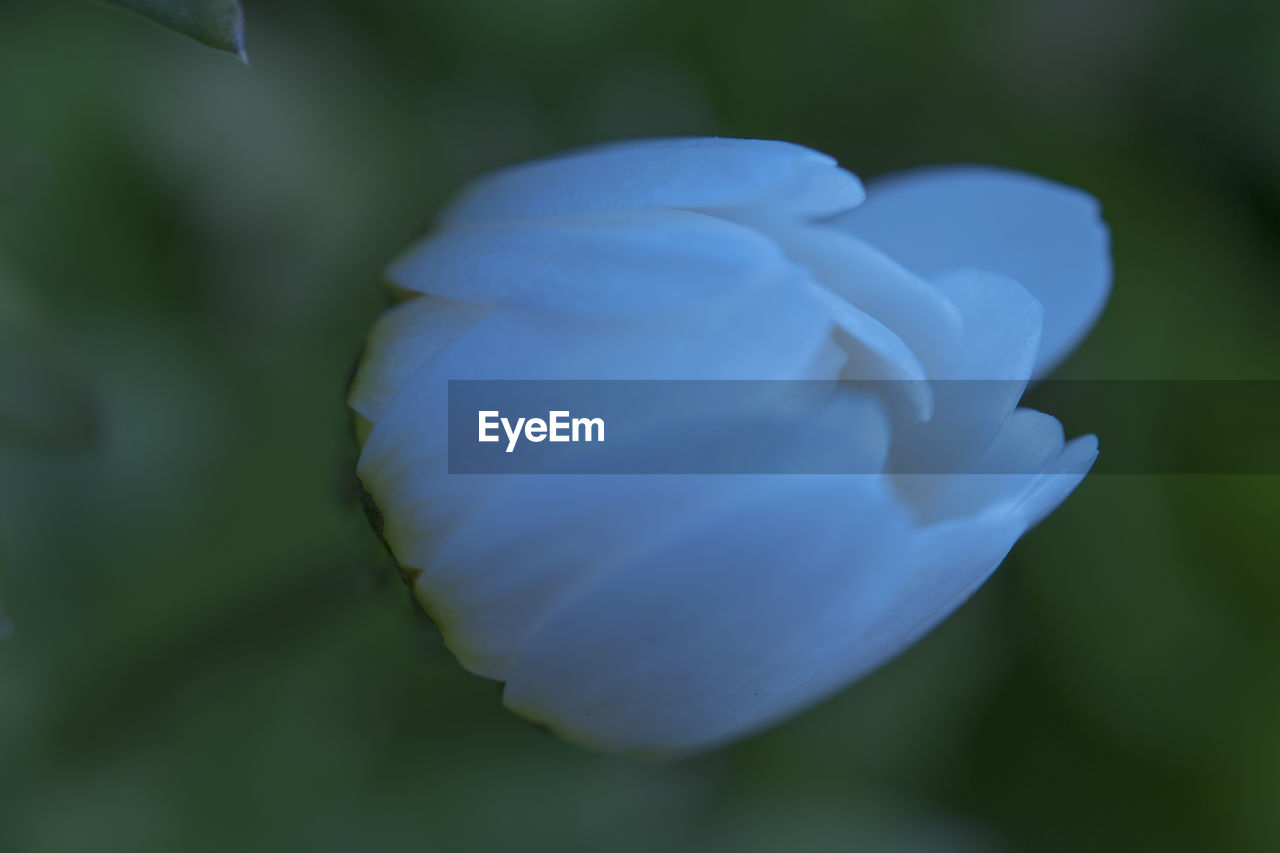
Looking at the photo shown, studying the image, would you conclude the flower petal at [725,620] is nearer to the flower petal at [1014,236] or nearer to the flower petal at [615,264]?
the flower petal at [615,264]

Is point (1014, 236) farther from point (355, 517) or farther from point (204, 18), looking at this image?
point (355, 517)

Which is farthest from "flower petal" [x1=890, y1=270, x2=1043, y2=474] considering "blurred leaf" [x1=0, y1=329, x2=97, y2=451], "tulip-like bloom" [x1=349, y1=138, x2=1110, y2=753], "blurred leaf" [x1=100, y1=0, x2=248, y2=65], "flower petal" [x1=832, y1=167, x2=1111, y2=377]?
"blurred leaf" [x1=0, y1=329, x2=97, y2=451]

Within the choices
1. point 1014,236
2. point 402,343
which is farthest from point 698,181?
point 1014,236

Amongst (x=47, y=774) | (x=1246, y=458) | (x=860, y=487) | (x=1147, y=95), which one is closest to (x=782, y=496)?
(x=860, y=487)

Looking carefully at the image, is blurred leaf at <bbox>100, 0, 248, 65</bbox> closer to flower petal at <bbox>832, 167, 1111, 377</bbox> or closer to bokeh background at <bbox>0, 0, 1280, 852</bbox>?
flower petal at <bbox>832, 167, 1111, 377</bbox>

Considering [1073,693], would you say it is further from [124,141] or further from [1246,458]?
[124,141]

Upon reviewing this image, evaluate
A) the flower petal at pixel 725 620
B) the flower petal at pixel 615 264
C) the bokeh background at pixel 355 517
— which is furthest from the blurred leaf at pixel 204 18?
the bokeh background at pixel 355 517
